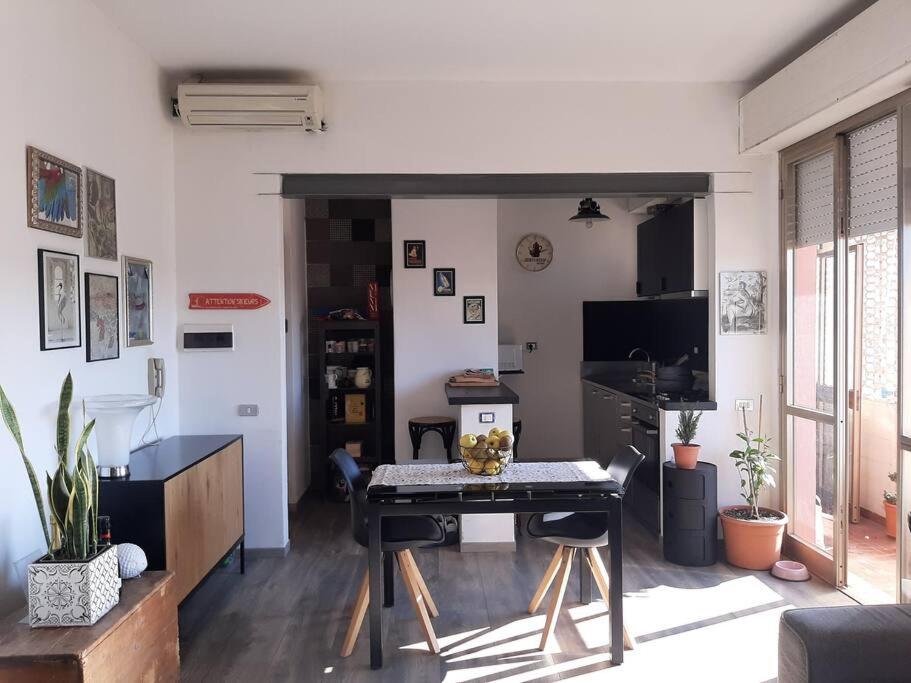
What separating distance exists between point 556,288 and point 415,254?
86.1 inches

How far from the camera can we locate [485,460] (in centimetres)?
358

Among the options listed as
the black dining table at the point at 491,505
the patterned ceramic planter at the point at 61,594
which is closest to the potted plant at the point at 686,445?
the black dining table at the point at 491,505

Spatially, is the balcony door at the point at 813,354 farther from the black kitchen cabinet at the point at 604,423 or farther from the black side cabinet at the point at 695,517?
the black kitchen cabinet at the point at 604,423

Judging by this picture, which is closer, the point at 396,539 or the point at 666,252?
the point at 396,539

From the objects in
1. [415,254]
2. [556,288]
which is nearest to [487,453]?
[415,254]

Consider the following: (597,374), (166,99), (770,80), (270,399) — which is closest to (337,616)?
(270,399)

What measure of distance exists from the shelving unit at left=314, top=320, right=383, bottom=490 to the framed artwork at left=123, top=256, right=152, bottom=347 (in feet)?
7.57

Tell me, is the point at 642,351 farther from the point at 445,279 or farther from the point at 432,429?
the point at 432,429

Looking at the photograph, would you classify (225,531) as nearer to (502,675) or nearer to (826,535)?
(502,675)

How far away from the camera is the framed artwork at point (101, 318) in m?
3.59

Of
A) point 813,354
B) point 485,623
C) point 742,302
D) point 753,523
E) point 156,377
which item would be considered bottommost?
point 485,623

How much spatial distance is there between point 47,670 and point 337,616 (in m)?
1.84

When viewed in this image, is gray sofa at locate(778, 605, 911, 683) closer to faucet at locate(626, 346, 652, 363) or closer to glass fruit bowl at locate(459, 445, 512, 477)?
glass fruit bowl at locate(459, 445, 512, 477)

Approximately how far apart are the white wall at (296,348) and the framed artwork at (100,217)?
2170 mm
